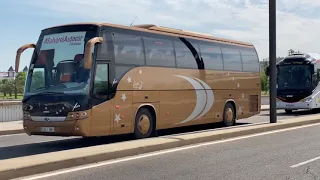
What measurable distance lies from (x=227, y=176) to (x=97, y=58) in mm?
5330

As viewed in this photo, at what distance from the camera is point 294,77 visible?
2911 centimetres

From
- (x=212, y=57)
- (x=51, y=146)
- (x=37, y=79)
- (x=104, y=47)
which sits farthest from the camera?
(x=212, y=57)

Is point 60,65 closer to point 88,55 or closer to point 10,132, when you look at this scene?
point 88,55

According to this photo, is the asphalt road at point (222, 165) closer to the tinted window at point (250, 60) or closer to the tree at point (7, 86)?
the tinted window at point (250, 60)

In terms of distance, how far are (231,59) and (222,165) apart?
9910mm

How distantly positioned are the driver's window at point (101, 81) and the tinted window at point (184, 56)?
375 centimetres

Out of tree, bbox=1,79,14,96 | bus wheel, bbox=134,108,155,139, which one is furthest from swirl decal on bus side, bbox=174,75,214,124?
tree, bbox=1,79,14,96

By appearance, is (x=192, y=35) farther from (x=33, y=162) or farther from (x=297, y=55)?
(x=297, y=55)

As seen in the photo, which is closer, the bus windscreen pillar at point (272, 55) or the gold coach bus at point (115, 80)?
the gold coach bus at point (115, 80)

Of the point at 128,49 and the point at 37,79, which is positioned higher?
the point at 128,49

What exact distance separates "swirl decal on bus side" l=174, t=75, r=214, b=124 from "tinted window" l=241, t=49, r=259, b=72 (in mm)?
3237

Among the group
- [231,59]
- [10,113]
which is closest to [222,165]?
[231,59]

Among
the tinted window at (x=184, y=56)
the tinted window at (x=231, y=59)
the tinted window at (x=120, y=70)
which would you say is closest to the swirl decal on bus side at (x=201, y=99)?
the tinted window at (x=184, y=56)

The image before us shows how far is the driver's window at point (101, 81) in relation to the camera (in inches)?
486
